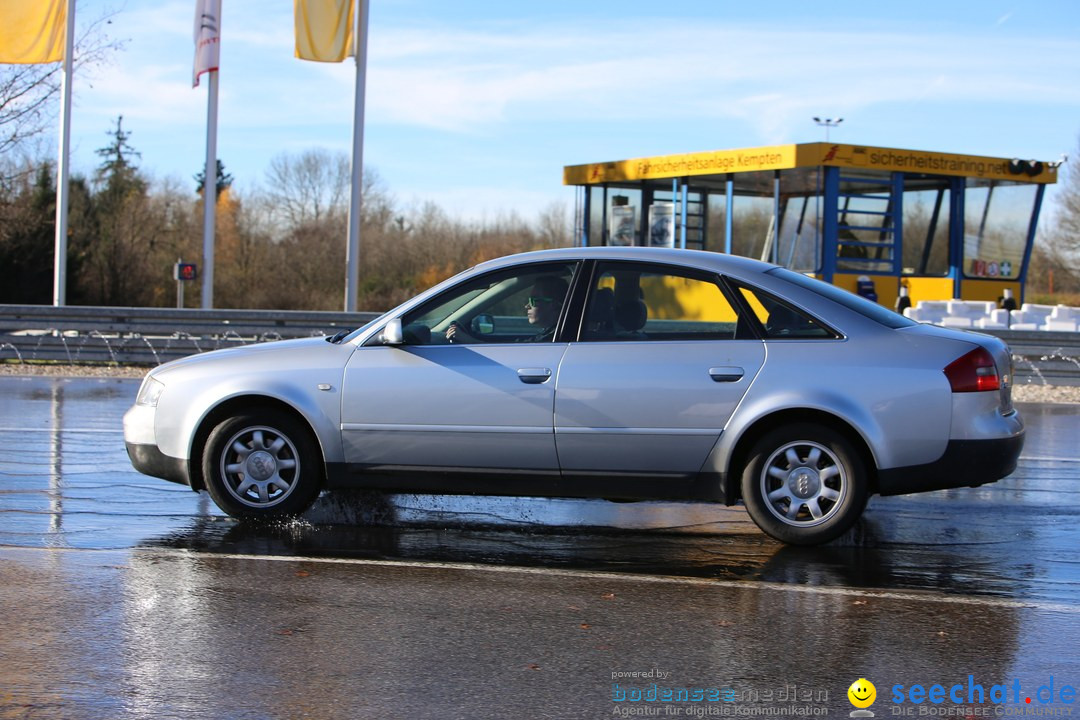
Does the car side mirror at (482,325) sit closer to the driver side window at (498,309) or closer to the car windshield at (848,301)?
the driver side window at (498,309)

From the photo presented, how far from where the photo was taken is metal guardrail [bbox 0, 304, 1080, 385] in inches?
689

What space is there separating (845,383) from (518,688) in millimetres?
2787

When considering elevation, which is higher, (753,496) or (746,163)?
(746,163)

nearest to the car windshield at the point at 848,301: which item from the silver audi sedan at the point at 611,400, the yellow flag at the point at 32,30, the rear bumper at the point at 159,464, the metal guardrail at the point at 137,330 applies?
the silver audi sedan at the point at 611,400

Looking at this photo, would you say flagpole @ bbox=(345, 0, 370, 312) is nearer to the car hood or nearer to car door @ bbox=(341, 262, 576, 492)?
the car hood

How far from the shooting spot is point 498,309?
22.0 feet

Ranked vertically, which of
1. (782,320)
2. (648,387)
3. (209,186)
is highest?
(209,186)

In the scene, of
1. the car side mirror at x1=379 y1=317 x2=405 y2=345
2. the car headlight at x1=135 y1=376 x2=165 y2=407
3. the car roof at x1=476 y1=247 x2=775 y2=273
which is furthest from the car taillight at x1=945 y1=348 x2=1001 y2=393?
the car headlight at x1=135 y1=376 x2=165 y2=407

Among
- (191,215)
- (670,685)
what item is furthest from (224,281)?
(670,685)

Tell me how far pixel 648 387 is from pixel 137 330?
516 inches

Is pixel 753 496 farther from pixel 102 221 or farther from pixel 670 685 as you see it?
pixel 102 221

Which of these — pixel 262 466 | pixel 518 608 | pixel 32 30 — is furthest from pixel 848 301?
pixel 32 30

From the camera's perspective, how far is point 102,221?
50.7 meters

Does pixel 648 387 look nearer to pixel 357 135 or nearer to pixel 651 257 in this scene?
pixel 651 257
